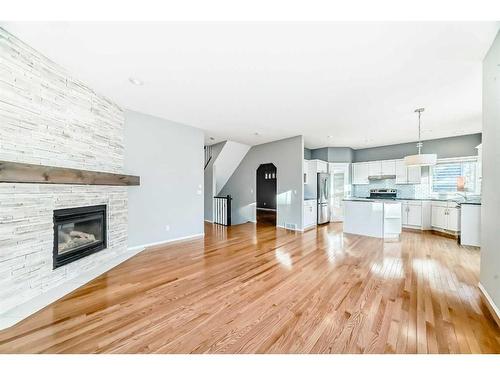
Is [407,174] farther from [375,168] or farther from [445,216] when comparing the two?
[445,216]

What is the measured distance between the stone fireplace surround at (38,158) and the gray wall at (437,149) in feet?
27.1

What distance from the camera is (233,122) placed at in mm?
4531

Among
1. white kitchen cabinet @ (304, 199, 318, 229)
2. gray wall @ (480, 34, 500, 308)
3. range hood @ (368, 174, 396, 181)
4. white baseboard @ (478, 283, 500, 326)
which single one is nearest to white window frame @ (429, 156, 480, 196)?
range hood @ (368, 174, 396, 181)

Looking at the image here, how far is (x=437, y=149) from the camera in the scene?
6039 mm

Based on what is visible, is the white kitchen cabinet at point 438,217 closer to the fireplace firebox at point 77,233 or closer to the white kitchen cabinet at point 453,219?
the white kitchen cabinet at point 453,219

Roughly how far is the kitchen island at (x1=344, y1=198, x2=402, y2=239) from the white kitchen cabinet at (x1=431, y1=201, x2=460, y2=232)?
144 centimetres

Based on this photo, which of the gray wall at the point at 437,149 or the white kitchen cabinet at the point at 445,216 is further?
the gray wall at the point at 437,149

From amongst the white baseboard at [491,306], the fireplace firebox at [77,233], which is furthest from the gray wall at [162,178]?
the white baseboard at [491,306]

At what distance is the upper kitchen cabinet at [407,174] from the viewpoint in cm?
617

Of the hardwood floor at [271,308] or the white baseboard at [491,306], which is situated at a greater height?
the white baseboard at [491,306]

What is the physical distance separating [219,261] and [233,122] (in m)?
3.05

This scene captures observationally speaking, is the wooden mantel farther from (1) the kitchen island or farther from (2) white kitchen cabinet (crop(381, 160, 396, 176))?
(2) white kitchen cabinet (crop(381, 160, 396, 176))

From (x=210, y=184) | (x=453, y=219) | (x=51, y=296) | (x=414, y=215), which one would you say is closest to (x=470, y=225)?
(x=453, y=219)

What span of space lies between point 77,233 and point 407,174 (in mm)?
8506
